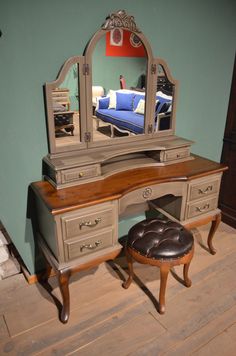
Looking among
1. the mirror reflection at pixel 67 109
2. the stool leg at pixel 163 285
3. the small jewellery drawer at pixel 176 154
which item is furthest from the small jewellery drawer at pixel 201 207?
the mirror reflection at pixel 67 109

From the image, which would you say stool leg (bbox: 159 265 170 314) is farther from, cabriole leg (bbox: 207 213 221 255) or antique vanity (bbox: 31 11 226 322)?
cabriole leg (bbox: 207 213 221 255)

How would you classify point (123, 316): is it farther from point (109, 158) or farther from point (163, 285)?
point (109, 158)

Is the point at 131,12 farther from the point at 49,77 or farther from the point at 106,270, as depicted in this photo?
the point at 106,270

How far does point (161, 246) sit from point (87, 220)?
0.43 m

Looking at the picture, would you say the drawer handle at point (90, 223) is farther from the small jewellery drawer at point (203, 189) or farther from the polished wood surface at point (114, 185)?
the small jewellery drawer at point (203, 189)

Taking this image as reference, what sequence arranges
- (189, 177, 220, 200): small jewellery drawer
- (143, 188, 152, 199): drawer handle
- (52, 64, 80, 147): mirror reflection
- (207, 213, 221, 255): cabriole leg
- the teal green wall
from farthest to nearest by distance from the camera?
(207, 213, 221, 255): cabriole leg < (189, 177, 220, 200): small jewellery drawer < (143, 188, 152, 199): drawer handle < (52, 64, 80, 147): mirror reflection < the teal green wall

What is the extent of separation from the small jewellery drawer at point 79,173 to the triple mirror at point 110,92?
0.16 m

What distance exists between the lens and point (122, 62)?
65.6 inches

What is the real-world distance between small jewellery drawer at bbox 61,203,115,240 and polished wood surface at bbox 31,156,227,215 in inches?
2.1

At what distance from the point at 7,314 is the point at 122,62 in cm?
161

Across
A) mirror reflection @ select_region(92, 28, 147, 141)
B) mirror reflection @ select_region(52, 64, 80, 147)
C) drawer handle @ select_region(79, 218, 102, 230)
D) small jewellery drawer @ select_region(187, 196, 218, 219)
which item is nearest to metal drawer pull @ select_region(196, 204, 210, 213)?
small jewellery drawer @ select_region(187, 196, 218, 219)

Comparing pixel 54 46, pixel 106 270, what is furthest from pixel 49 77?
pixel 106 270

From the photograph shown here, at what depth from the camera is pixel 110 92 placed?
167 centimetres

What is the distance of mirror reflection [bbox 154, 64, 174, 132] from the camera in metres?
1.84
